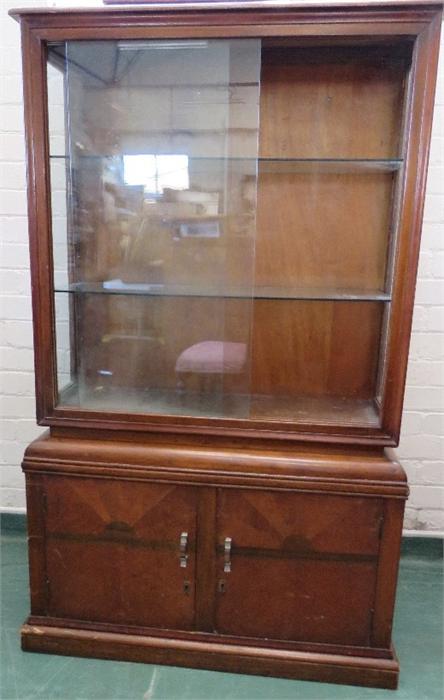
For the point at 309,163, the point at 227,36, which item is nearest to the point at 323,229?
the point at 309,163

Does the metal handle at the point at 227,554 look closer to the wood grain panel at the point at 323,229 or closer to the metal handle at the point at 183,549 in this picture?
the metal handle at the point at 183,549

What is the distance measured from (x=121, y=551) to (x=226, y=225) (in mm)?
964

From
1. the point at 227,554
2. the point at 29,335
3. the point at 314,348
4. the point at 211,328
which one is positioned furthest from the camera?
the point at 29,335

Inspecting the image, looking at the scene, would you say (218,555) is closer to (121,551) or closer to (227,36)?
(121,551)

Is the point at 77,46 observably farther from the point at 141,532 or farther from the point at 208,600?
the point at 208,600

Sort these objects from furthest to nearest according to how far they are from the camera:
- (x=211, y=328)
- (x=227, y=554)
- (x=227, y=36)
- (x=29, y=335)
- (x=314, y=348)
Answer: (x=29, y=335)
(x=314, y=348)
(x=211, y=328)
(x=227, y=554)
(x=227, y=36)

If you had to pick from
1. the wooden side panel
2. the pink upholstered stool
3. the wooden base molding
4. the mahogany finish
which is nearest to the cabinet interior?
the pink upholstered stool

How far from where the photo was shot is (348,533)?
1479 millimetres

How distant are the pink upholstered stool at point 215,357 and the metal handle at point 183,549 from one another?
0.43 meters

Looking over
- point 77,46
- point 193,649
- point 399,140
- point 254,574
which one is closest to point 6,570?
point 193,649

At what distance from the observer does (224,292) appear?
1594 mm

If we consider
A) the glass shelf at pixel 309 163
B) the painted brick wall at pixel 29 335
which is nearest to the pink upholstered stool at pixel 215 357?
the glass shelf at pixel 309 163

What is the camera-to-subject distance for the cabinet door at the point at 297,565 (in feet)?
4.85

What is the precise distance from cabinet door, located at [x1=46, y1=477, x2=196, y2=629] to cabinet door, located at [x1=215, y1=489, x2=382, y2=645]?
0.11m
